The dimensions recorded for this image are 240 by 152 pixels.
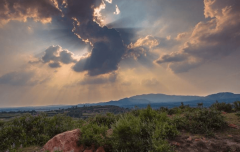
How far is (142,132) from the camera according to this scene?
24.3 feet

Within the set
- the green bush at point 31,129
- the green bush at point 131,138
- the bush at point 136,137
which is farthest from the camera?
the green bush at point 31,129

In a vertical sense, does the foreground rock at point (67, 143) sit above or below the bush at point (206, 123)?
below

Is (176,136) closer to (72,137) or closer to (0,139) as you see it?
(72,137)

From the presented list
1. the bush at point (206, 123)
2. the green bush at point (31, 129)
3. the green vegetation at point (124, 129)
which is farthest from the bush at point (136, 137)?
the green bush at point (31, 129)

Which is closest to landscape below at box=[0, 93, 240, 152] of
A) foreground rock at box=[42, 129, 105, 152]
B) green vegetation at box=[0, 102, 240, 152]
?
green vegetation at box=[0, 102, 240, 152]

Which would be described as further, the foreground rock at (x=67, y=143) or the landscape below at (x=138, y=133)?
the foreground rock at (x=67, y=143)

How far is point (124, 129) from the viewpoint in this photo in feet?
23.2

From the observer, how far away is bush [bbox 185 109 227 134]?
851 cm

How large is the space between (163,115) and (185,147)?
2908 mm

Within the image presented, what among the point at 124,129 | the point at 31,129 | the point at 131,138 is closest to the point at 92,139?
the point at 124,129

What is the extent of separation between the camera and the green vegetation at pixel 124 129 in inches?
265

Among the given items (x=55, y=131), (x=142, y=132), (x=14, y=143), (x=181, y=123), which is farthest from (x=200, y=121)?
(x=14, y=143)

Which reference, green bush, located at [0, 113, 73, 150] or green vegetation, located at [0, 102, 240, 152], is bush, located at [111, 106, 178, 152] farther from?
green bush, located at [0, 113, 73, 150]

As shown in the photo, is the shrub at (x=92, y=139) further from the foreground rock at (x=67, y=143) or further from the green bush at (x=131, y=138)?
the foreground rock at (x=67, y=143)
